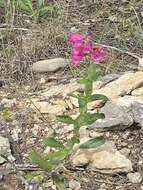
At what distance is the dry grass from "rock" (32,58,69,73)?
0.16ft

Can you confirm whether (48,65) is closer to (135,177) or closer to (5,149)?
(5,149)

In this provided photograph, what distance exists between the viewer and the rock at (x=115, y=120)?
2.43 m

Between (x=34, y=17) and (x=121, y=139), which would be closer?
(x=121, y=139)

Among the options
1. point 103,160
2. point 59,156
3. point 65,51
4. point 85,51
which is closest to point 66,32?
point 65,51

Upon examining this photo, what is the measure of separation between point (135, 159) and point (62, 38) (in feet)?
3.97

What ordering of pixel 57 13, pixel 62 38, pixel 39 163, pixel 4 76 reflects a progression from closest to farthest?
pixel 39 163 → pixel 4 76 → pixel 62 38 → pixel 57 13

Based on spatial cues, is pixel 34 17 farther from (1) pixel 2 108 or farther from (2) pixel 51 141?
(2) pixel 51 141

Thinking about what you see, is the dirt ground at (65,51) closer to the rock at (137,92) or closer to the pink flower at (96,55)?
the rock at (137,92)

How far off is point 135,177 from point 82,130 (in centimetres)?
37

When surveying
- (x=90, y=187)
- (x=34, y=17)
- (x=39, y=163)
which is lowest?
(x=90, y=187)

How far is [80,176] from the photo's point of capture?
222cm

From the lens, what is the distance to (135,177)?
7.22 ft

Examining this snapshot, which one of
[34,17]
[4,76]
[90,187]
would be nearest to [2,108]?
[4,76]

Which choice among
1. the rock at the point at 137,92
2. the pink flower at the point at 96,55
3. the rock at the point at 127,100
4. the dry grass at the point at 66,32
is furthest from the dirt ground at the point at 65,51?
the pink flower at the point at 96,55
